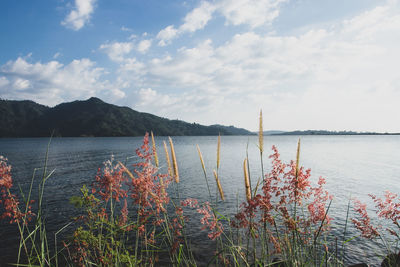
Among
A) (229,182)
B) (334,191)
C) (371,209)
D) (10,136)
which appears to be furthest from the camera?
(10,136)

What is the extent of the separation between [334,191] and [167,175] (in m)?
26.6

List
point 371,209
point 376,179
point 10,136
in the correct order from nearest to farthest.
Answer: point 371,209 < point 376,179 < point 10,136

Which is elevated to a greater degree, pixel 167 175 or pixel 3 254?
pixel 167 175

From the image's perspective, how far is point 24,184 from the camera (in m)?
26.6

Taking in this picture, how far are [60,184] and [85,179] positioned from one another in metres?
3.32

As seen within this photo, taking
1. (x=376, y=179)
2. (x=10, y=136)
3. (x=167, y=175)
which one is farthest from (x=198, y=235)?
(x=10, y=136)

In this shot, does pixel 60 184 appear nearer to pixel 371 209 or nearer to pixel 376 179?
pixel 371 209

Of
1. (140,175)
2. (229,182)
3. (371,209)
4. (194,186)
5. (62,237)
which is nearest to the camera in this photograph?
(140,175)

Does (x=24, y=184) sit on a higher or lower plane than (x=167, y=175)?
lower

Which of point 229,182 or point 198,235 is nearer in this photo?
point 198,235

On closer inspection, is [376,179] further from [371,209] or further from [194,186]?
[194,186]

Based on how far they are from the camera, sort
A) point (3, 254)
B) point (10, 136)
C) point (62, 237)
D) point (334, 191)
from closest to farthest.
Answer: point (3, 254) → point (62, 237) → point (334, 191) → point (10, 136)

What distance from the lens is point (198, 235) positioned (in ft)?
47.2

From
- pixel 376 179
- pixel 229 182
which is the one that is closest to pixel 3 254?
pixel 229 182
